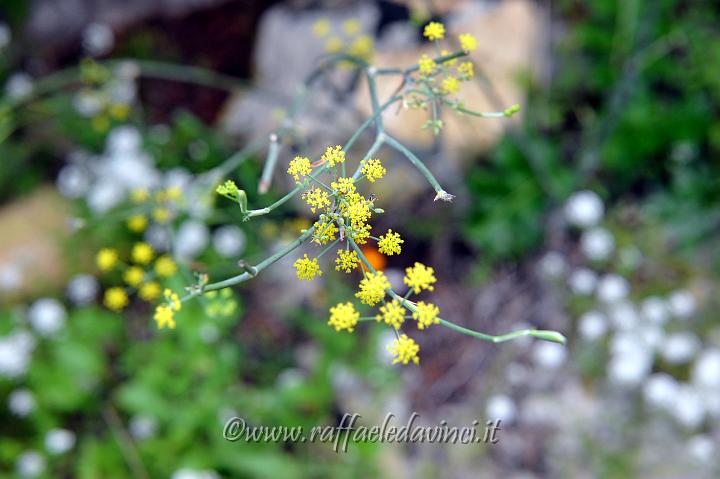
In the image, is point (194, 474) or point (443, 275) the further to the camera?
point (443, 275)

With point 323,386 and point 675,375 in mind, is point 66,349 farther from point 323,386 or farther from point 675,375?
point 675,375

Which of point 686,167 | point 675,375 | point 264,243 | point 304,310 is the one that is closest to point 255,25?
point 264,243

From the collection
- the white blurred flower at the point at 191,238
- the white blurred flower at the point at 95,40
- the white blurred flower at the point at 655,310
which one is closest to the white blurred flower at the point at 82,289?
the white blurred flower at the point at 191,238

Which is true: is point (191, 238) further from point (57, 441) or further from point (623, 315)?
point (623, 315)

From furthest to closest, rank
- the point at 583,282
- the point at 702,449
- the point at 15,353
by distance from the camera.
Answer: the point at 15,353
the point at 583,282
the point at 702,449

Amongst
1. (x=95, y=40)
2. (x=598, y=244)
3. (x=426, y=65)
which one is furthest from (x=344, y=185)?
(x=95, y=40)

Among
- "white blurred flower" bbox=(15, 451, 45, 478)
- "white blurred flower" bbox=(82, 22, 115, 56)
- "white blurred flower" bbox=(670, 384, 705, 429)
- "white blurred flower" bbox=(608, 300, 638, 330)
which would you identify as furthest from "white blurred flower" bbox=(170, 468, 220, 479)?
"white blurred flower" bbox=(82, 22, 115, 56)
